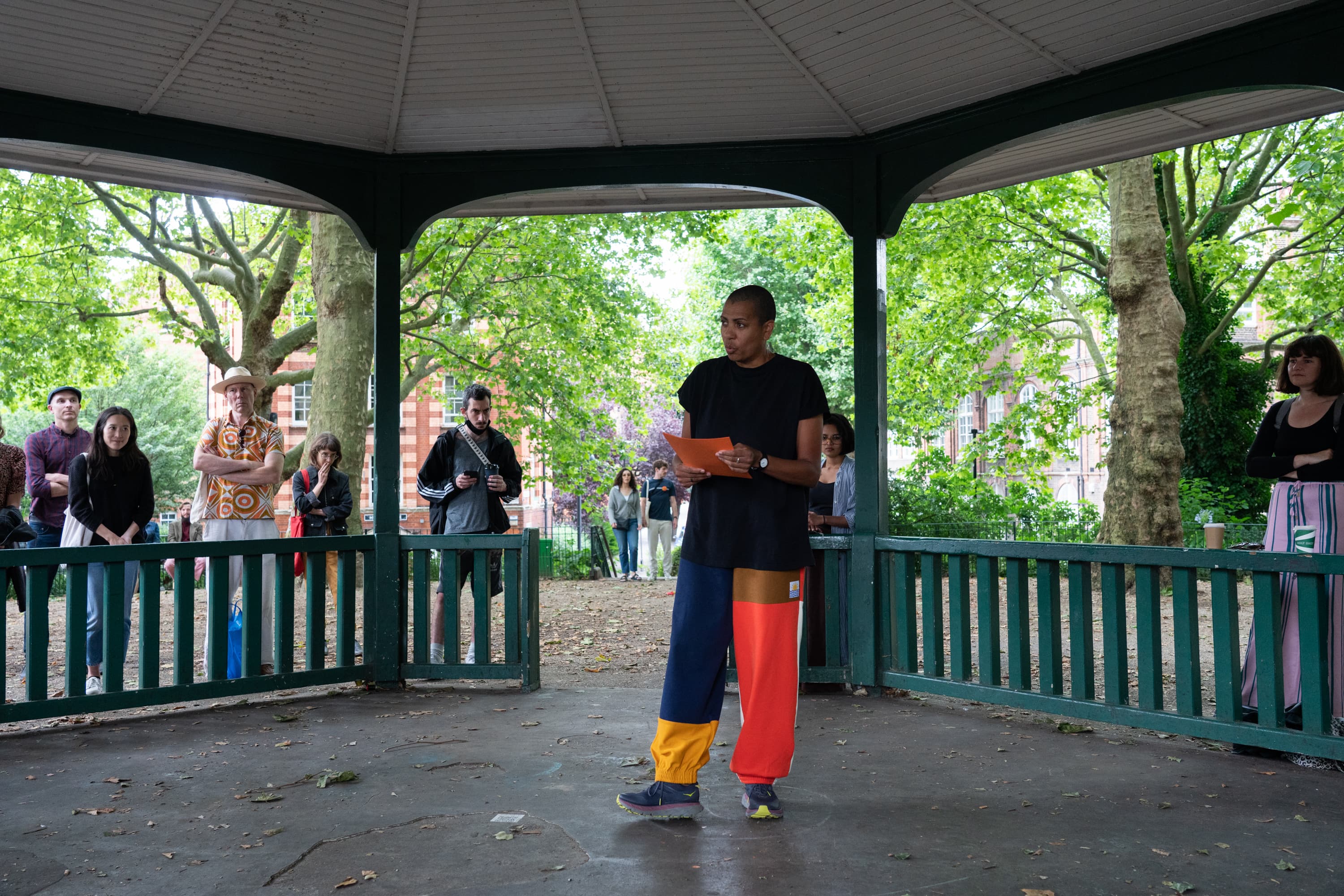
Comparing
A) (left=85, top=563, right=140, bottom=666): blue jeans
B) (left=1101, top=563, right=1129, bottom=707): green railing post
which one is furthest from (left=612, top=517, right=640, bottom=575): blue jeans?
(left=1101, top=563, right=1129, bottom=707): green railing post

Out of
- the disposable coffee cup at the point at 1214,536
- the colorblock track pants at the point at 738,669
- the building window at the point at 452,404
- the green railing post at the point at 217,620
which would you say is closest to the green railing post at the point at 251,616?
the green railing post at the point at 217,620

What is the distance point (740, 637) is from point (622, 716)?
2333mm

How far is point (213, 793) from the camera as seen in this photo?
4809 mm

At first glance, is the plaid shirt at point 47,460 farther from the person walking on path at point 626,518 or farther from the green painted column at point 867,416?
the person walking on path at point 626,518

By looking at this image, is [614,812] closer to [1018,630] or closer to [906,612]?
[1018,630]

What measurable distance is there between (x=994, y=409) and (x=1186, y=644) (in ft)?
137

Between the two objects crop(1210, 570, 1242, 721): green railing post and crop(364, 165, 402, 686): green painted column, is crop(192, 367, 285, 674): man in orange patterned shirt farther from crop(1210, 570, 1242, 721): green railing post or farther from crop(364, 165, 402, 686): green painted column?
crop(1210, 570, 1242, 721): green railing post

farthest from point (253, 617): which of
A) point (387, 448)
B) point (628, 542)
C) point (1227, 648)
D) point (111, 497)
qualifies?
point (628, 542)

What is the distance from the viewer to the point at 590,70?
6.17 m

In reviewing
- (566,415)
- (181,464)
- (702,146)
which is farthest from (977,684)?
(181,464)

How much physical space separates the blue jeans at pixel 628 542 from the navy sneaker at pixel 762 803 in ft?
47.4

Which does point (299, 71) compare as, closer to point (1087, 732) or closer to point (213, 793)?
point (213, 793)

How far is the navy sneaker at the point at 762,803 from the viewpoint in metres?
4.39

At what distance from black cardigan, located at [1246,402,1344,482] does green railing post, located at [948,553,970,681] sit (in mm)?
1687
